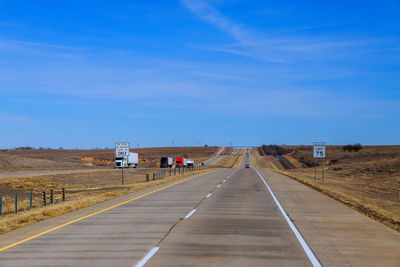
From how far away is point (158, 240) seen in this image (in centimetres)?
1094

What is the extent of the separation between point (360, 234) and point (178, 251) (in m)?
5.38

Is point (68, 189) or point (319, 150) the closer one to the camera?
point (68, 189)

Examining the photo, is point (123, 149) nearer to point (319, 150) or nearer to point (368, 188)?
point (319, 150)

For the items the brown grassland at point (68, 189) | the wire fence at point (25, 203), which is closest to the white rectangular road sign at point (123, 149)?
the brown grassland at point (68, 189)

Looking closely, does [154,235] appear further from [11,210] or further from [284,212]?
[11,210]

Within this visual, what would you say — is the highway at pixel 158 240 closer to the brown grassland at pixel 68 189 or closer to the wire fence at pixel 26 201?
the brown grassland at pixel 68 189

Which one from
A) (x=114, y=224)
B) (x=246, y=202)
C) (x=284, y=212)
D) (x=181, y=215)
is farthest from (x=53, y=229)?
(x=246, y=202)

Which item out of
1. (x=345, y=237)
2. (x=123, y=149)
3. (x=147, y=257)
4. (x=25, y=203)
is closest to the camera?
(x=147, y=257)

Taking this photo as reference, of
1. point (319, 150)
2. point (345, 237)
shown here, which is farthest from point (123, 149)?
point (345, 237)

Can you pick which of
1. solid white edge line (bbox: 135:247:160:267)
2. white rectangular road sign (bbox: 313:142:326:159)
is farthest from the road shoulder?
white rectangular road sign (bbox: 313:142:326:159)

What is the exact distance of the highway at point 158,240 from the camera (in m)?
8.80

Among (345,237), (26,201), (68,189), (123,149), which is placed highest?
(123,149)

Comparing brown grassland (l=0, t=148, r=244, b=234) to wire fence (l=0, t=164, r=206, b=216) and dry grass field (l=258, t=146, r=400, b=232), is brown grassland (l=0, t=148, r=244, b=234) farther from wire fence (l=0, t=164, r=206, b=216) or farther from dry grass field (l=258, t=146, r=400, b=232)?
dry grass field (l=258, t=146, r=400, b=232)

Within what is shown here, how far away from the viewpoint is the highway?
28.9ft
